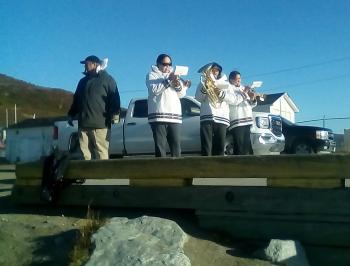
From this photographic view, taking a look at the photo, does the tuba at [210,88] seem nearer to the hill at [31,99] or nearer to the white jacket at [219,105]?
the white jacket at [219,105]

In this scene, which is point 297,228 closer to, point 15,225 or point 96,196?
point 96,196

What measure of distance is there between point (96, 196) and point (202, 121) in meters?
1.97

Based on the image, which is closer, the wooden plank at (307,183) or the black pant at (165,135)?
the wooden plank at (307,183)

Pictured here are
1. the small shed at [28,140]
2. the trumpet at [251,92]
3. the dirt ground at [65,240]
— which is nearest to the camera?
the dirt ground at [65,240]

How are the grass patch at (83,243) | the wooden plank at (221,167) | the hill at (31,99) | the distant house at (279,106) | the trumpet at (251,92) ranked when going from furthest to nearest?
the hill at (31,99), the distant house at (279,106), the trumpet at (251,92), the wooden plank at (221,167), the grass patch at (83,243)

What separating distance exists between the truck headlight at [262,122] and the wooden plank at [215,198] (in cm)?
800

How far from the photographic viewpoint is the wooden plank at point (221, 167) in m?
4.42

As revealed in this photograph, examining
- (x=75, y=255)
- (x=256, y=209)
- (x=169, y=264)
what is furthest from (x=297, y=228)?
(x=75, y=255)

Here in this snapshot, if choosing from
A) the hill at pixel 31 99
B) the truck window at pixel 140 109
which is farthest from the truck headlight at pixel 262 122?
the hill at pixel 31 99

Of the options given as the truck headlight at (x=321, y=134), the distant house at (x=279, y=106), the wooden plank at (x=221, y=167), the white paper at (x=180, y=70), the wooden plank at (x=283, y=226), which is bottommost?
the wooden plank at (x=283, y=226)

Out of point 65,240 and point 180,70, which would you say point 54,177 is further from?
point 180,70

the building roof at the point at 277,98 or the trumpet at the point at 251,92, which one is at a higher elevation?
the building roof at the point at 277,98

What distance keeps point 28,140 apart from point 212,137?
33.4 m

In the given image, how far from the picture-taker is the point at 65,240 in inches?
181
